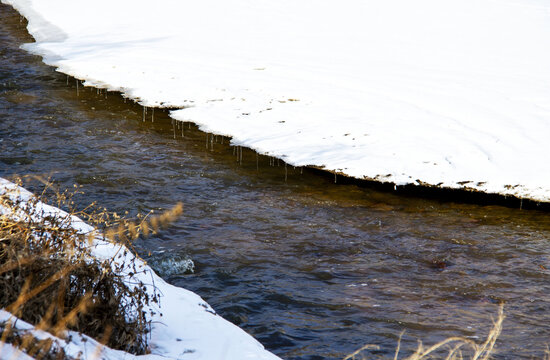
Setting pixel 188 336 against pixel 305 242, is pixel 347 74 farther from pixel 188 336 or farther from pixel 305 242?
pixel 188 336

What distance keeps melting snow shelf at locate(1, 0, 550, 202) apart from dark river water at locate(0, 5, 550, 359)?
64 centimetres

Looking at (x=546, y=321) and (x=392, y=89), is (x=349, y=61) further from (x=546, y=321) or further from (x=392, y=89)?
(x=546, y=321)

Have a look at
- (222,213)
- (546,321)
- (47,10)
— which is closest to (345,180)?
(222,213)

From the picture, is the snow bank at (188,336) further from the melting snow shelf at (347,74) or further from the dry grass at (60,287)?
the melting snow shelf at (347,74)

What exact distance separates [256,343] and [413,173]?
4.93 metres

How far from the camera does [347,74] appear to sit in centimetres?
1344

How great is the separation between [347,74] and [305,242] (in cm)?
694

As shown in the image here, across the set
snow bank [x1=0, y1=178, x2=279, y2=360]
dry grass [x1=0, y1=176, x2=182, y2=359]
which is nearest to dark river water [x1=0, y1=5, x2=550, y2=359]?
snow bank [x1=0, y1=178, x2=279, y2=360]

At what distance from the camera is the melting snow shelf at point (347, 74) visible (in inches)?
378

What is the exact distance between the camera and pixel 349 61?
1438 cm

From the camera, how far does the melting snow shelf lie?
9594 millimetres

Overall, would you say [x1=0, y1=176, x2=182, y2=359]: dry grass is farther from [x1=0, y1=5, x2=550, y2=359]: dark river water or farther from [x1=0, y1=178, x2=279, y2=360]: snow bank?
[x1=0, y1=5, x2=550, y2=359]: dark river water

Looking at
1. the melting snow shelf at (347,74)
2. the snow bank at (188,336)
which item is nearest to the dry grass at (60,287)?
the snow bank at (188,336)

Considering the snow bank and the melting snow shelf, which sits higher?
the melting snow shelf
